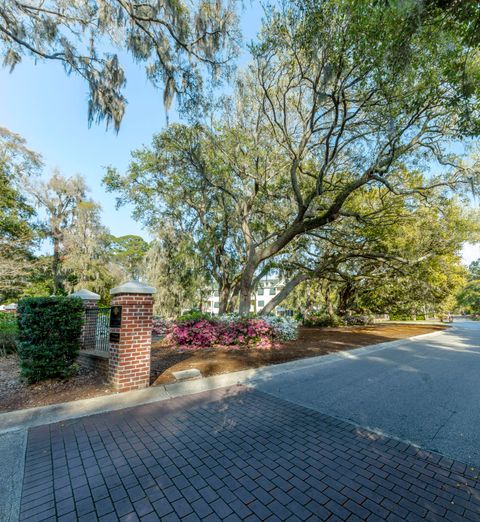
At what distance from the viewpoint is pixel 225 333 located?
969 cm

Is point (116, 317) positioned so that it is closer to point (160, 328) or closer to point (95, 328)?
point (95, 328)

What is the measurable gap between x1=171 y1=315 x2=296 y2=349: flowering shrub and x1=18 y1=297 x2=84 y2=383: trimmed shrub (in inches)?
169

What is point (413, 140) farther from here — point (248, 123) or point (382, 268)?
point (382, 268)

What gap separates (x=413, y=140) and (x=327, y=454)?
9824 millimetres

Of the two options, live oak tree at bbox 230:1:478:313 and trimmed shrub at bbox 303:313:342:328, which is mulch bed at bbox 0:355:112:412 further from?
trimmed shrub at bbox 303:313:342:328

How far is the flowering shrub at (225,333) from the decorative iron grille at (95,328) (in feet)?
9.74

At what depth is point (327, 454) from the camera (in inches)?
120

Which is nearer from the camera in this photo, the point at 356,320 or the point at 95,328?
the point at 95,328

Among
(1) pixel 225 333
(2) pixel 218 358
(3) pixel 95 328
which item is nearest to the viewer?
(3) pixel 95 328

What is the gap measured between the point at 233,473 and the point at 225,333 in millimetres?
7031

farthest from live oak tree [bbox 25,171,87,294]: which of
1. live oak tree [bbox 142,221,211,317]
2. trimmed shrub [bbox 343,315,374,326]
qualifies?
trimmed shrub [bbox 343,315,374,326]

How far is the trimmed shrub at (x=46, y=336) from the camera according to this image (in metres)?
5.01

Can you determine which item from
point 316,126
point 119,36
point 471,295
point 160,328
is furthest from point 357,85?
point 471,295

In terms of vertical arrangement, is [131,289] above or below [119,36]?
below
